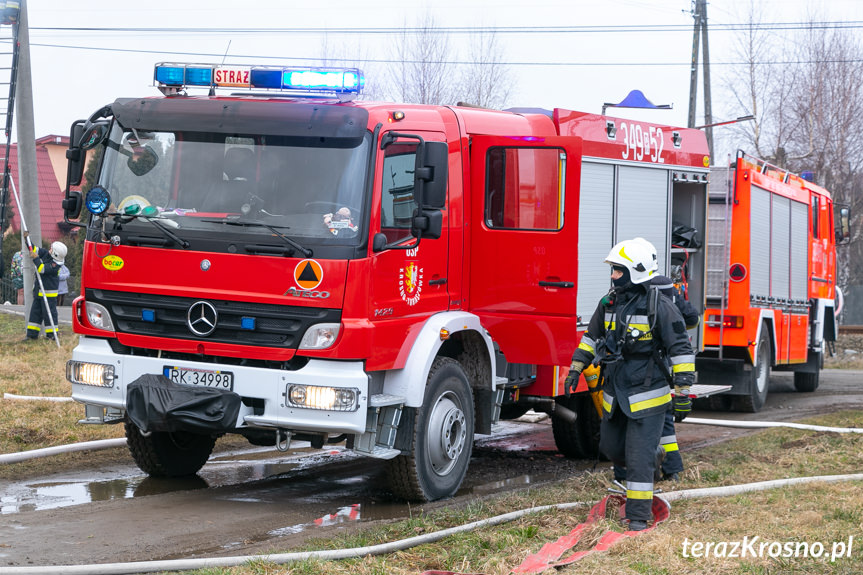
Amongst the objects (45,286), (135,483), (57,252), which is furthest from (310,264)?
(57,252)

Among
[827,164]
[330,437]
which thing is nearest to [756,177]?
[330,437]

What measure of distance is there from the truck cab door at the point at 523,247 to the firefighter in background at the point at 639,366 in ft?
3.33

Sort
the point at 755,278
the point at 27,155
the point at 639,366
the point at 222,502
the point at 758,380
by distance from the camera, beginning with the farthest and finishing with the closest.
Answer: the point at 27,155 < the point at 758,380 < the point at 755,278 < the point at 222,502 < the point at 639,366

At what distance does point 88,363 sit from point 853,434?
714 centimetres

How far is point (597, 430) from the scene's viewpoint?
357 inches

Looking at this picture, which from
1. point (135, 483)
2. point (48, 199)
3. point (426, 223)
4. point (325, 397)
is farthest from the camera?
point (48, 199)

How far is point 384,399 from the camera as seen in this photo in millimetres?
6332

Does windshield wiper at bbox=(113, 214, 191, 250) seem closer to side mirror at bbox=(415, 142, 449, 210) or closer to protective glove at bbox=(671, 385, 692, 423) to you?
side mirror at bbox=(415, 142, 449, 210)

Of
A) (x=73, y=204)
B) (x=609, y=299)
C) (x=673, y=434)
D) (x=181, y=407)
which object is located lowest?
(x=673, y=434)

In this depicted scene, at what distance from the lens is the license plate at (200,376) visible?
625 centimetres

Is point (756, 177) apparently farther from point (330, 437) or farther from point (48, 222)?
point (48, 222)

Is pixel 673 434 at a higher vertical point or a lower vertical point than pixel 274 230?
lower

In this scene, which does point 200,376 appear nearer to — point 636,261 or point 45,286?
point 636,261

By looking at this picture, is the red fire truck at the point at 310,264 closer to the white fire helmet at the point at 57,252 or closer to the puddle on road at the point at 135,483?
the puddle on road at the point at 135,483
